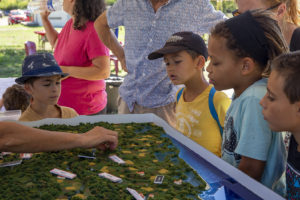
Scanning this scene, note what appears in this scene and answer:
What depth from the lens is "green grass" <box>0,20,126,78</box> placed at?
9.56 meters

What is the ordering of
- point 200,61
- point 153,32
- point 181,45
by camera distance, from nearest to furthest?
point 181,45, point 200,61, point 153,32

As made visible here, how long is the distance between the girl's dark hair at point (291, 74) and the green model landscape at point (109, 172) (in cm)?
41

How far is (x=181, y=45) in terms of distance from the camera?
6.80 ft

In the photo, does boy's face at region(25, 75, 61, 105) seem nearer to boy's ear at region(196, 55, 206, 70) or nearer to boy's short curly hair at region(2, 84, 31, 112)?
boy's short curly hair at region(2, 84, 31, 112)

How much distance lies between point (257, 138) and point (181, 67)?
0.86 meters

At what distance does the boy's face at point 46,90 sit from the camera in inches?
92.5

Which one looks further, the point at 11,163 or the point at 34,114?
the point at 34,114

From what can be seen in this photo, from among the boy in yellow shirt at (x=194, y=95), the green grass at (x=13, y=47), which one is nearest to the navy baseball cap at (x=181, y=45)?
the boy in yellow shirt at (x=194, y=95)

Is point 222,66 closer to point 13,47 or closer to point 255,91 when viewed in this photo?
point 255,91

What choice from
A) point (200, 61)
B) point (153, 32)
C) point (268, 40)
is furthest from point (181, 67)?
point (268, 40)

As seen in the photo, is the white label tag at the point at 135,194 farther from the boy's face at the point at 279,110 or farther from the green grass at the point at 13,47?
the green grass at the point at 13,47

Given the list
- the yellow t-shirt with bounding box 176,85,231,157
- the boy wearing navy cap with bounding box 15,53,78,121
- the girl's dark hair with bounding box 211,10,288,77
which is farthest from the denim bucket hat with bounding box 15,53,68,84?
the girl's dark hair with bounding box 211,10,288,77

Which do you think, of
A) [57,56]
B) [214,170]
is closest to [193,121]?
[214,170]

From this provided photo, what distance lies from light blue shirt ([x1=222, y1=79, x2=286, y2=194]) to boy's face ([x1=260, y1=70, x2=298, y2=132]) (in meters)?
0.10
